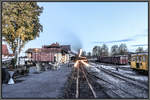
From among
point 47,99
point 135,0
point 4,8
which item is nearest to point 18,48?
point 4,8

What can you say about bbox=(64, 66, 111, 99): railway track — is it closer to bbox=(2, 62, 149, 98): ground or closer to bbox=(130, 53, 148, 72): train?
bbox=(2, 62, 149, 98): ground

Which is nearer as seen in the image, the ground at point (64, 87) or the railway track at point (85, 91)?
the railway track at point (85, 91)

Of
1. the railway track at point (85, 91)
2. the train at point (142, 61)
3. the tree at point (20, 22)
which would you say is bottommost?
the railway track at point (85, 91)

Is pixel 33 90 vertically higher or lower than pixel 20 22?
lower

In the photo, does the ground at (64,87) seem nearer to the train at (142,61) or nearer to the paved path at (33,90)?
the paved path at (33,90)

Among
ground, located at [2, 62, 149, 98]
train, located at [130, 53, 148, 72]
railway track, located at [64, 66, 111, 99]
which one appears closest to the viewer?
railway track, located at [64, 66, 111, 99]

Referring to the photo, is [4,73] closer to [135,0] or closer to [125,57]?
[135,0]

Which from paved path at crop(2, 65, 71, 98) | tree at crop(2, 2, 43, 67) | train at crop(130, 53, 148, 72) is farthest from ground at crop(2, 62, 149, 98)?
tree at crop(2, 2, 43, 67)

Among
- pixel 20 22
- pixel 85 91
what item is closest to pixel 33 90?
pixel 85 91

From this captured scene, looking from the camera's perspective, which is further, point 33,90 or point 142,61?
point 142,61

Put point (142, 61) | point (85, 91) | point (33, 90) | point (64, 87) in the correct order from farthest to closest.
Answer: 1. point (142, 61)
2. point (64, 87)
3. point (33, 90)
4. point (85, 91)

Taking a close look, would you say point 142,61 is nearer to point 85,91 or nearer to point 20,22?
point 85,91

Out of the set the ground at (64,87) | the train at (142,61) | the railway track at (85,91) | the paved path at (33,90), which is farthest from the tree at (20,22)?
the train at (142,61)

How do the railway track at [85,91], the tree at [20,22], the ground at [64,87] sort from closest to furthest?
1. the railway track at [85,91]
2. the ground at [64,87]
3. the tree at [20,22]
